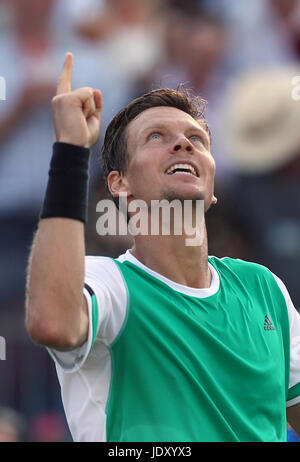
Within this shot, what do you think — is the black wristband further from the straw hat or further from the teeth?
the straw hat

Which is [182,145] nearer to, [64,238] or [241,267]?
[241,267]

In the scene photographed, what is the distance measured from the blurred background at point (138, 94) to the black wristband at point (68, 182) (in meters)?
3.42

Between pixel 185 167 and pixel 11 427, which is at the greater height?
pixel 185 167

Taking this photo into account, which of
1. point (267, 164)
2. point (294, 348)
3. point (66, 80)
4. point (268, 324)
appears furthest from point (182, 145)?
point (267, 164)

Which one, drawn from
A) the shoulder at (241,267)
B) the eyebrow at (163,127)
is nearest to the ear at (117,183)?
the eyebrow at (163,127)

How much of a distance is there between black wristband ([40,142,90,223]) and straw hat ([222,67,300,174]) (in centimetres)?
Answer: 414

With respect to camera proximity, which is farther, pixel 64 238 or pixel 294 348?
pixel 294 348

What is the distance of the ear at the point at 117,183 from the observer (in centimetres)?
269

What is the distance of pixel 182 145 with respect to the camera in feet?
8.52

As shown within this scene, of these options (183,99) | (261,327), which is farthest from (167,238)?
(183,99)

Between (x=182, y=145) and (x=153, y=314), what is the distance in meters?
0.65

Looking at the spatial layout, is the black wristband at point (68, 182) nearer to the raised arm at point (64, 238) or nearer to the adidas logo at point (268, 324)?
the raised arm at point (64, 238)

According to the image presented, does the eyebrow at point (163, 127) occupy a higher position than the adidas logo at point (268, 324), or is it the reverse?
the eyebrow at point (163, 127)

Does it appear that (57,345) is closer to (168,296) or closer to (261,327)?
(168,296)
